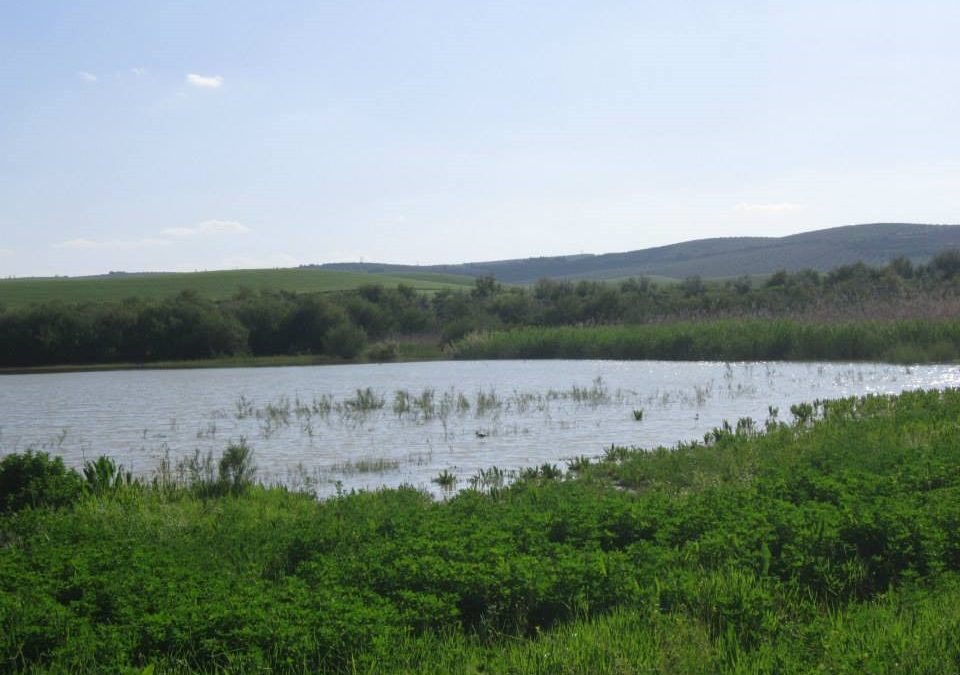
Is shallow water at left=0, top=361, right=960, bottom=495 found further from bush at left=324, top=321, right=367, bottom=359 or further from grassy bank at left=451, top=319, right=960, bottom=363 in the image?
bush at left=324, top=321, right=367, bottom=359

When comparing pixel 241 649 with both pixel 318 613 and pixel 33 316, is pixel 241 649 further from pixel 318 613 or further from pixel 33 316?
pixel 33 316

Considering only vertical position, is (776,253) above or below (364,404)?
above

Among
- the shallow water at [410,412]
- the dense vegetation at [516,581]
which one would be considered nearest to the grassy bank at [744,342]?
the shallow water at [410,412]

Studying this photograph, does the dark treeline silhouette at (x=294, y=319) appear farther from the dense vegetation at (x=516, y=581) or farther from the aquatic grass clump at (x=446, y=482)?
the dense vegetation at (x=516, y=581)

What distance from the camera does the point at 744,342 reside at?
123 feet

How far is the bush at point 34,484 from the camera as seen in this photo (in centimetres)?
1266

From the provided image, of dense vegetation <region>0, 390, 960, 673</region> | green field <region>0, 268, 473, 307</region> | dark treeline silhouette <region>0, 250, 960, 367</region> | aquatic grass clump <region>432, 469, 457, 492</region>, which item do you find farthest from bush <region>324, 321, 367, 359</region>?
green field <region>0, 268, 473, 307</region>

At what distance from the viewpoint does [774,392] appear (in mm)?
26094

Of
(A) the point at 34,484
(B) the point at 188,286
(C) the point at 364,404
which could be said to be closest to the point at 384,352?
(C) the point at 364,404

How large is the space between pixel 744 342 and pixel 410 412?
17.1m

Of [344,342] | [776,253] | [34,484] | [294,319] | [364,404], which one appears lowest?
[364,404]

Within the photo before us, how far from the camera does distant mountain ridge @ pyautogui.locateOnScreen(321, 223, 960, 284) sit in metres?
143

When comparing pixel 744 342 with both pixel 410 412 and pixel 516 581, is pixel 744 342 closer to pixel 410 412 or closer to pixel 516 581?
pixel 410 412

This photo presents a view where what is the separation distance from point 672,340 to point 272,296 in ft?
85.9
